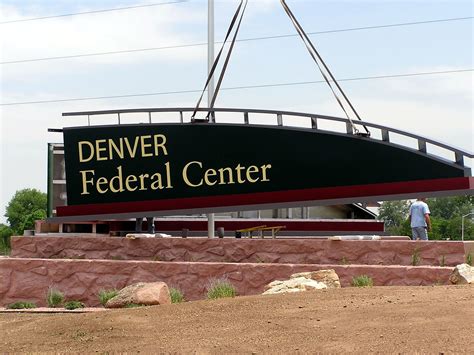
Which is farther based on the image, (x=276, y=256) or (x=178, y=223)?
(x=178, y=223)

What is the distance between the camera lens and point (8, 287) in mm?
19031

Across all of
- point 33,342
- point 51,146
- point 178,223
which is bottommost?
point 33,342

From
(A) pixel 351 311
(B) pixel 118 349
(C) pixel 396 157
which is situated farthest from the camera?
(C) pixel 396 157

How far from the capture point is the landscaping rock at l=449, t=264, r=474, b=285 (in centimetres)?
1523

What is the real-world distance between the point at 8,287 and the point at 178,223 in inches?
368

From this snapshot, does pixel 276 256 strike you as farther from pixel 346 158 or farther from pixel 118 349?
pixel 118 349

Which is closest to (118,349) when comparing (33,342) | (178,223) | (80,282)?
(33,342)

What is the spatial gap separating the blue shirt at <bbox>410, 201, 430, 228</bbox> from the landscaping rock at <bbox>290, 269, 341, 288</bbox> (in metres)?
4.99

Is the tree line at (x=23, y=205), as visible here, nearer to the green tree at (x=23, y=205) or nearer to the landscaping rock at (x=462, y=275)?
the green tree at (x=23, y=205)

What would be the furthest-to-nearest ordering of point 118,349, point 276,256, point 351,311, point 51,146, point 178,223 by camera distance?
1. point 178,223
2. point 51,146
3. point 276,256
4. point 351,311
5. point 118,349

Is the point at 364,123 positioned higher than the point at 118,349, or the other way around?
the point at 364,123

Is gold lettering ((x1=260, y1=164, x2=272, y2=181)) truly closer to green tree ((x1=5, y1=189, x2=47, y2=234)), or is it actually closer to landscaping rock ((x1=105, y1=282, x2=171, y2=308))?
landscaping rock ((x1=105, y1=282, x2=171, y2=308))

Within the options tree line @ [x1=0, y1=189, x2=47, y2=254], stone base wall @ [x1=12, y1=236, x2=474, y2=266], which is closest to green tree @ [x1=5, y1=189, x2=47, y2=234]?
tree line @ [x1=0, y1=189, x2=47, y2=254]

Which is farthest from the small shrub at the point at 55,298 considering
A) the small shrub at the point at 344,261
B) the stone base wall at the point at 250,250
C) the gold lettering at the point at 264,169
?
the small shrub at the point at 344,261
